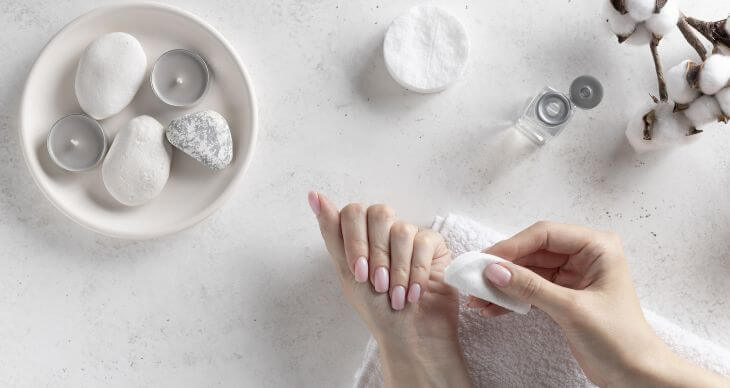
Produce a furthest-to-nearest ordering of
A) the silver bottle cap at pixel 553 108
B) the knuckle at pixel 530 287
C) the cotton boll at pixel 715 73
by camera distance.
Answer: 1. the silver bottle cap at pixel 553 108
2. the cotton boll at pixel 715 73
3. the knuckle at pixel 530 287

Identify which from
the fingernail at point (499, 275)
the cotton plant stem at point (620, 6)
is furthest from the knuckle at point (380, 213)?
the cotton plant stem at point (620, 6)

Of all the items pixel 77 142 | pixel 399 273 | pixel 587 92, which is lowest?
→ pixel 77 142

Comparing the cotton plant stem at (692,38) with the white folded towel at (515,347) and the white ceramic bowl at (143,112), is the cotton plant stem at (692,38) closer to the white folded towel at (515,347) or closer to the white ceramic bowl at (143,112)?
the white folded towel at (515,347)

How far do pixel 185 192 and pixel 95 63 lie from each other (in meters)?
0.22

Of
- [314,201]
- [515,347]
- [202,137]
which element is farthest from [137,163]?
[515,347]

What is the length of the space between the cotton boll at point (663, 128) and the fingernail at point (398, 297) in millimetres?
420

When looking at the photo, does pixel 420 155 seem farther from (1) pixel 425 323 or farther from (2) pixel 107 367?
(2) pixel 107 367

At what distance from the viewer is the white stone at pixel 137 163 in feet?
3.10

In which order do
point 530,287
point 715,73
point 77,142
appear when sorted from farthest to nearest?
point 77,142 → point 715,73 → point 530,287

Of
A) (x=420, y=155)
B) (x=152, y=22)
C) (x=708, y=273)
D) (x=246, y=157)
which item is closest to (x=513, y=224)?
(x=420, y=155)

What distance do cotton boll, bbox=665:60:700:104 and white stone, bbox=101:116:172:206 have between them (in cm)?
72

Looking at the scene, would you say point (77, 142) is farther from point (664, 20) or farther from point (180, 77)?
point (664, 20)

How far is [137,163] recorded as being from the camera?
941mm

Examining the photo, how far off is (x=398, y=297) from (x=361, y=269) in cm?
6
